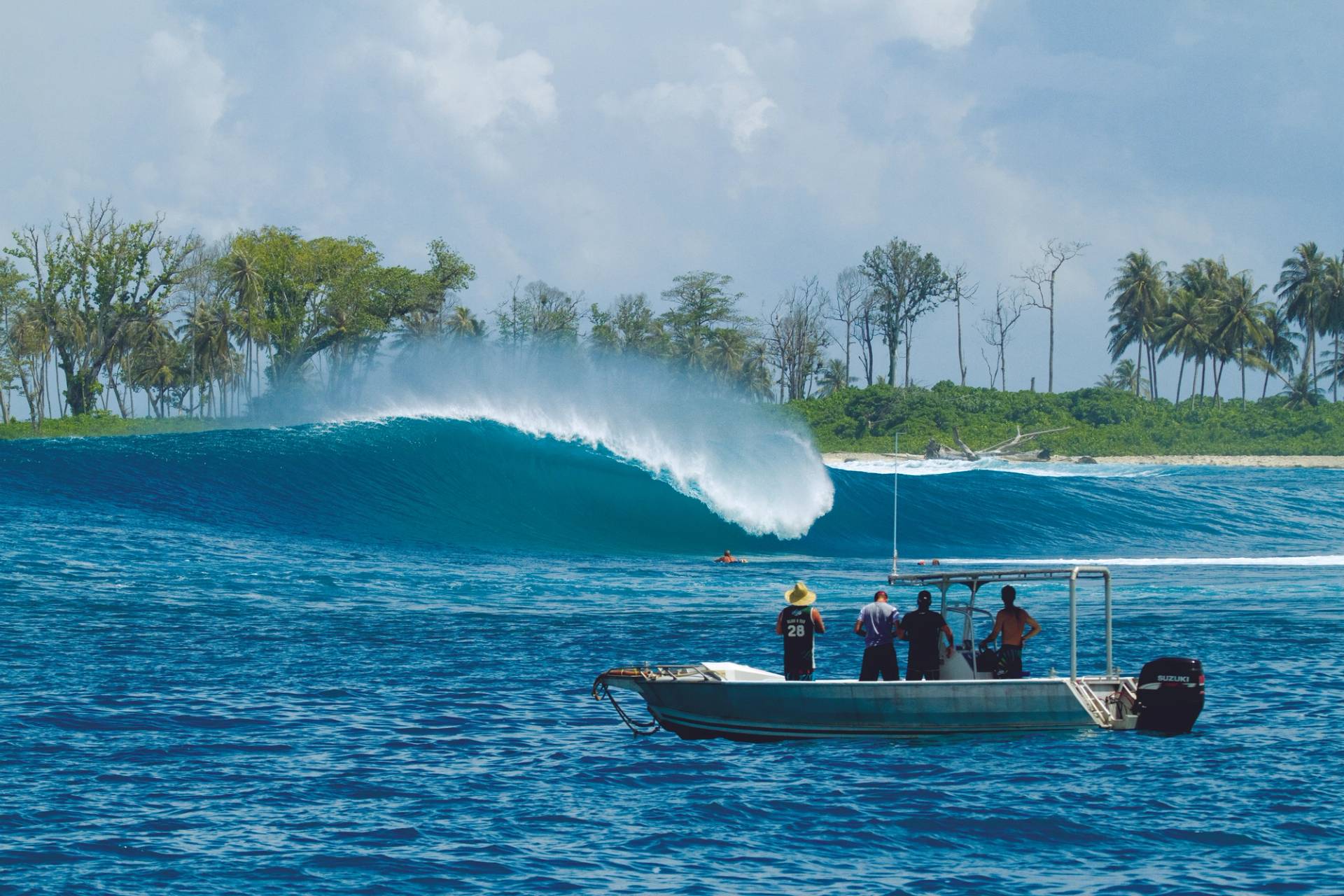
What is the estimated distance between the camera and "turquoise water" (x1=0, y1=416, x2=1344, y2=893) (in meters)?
10.0

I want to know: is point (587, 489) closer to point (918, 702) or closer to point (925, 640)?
point (925, 640)

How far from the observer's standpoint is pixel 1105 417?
295 ft

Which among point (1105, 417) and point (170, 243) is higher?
point (170, 243)

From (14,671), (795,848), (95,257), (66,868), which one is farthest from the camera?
(95,257)

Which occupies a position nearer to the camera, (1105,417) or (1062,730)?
(1062,730)

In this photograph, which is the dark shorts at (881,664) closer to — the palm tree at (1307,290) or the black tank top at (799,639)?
the black tank top at (799,639)

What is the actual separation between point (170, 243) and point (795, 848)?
74966mm

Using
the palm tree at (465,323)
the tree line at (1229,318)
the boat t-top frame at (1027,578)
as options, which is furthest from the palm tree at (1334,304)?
the boat t-top frame at (1027,578)

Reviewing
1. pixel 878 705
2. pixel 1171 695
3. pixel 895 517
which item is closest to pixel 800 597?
pixel 878 705

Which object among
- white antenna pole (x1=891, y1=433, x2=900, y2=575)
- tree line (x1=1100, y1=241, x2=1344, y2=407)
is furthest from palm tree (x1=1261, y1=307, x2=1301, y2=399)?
white antenna pole (x1=891, y1=433, x2=900, y2=575)

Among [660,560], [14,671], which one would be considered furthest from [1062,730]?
[660,560]

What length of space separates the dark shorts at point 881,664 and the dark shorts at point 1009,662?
1.21m

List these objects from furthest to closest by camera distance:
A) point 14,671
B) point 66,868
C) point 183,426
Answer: point 183,426, point 14,671, point 66,868

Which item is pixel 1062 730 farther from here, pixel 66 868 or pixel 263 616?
pixel 263 616
